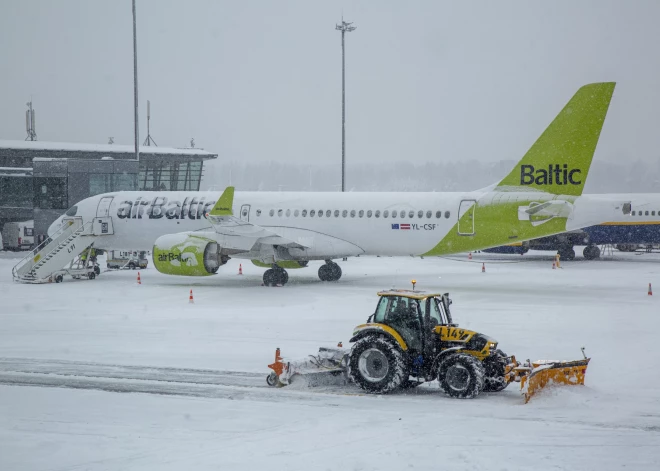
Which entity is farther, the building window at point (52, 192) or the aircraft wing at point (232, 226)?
the building window at point (52, 192)

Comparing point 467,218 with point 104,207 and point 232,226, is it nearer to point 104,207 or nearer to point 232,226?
point 232,226

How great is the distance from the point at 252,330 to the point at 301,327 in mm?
1216

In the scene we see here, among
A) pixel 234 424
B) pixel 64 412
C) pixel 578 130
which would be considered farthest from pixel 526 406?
pixel 578 130

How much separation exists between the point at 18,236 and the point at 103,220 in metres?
25.4

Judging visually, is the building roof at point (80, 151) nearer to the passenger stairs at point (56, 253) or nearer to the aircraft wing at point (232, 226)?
the passenger stairs at point (56, 253)

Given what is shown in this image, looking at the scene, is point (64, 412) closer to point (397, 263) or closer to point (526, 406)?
point (526, 406)

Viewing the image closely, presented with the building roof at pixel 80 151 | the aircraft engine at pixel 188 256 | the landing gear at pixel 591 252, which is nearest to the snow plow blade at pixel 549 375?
the aircraft engine at pixel 188 256

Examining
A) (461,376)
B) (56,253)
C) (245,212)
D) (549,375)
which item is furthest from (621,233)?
(461,376)

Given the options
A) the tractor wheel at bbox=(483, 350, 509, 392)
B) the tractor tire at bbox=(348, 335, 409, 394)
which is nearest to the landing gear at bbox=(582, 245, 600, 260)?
the tractor wheel at bbox=(483, 350, 509, 392)

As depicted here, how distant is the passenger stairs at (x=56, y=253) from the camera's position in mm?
31953

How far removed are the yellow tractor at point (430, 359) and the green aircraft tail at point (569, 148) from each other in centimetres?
1590

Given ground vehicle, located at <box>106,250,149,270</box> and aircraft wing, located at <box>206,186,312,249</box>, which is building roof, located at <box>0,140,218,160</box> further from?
aircraft wing, located at <box>206,186,312,249</box>

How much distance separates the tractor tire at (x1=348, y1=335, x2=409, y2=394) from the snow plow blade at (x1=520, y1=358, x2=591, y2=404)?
1.88 meters

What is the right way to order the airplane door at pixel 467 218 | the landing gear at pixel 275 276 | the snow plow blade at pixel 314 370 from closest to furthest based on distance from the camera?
1. the snow plow blade at pixel 314 370
2. the airplane door at pixel 467 218
3. the landing gear at pixel 275 276
